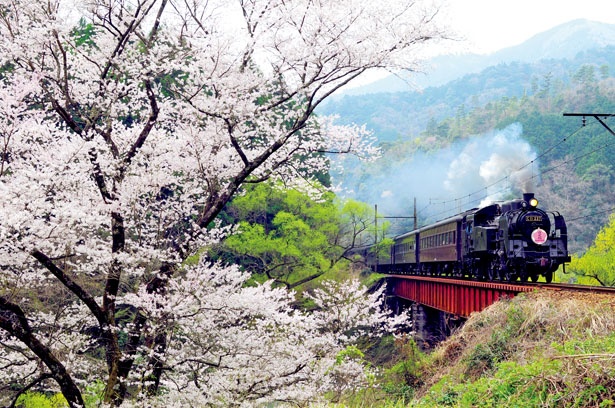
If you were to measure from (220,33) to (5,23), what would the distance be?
3012mm

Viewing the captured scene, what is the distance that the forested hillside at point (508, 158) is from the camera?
60.9m

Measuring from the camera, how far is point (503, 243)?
57.8ft

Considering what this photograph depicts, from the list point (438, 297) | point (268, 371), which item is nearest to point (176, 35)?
point (268, 371)

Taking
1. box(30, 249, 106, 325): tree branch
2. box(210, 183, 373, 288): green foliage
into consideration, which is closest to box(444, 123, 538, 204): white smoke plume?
box(210, 183, 373, 288): green foliage

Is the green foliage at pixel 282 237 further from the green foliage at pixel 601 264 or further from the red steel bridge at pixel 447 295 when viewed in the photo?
the green foliage at pixel 601 264

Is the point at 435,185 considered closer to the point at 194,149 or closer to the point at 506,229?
the point at 506,229

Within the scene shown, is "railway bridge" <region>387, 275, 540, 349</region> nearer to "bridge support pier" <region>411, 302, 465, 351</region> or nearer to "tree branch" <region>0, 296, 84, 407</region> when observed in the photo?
"bridge support pier" <region>411, 302, 465, 351</region>

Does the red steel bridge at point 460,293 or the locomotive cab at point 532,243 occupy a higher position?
the locomotive cab at point 532,243

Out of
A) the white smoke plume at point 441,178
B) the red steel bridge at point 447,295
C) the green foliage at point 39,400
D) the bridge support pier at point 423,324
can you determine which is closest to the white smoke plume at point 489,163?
the white smoke plume at point 441,178

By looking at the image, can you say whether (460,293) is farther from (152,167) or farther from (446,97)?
(446,97)

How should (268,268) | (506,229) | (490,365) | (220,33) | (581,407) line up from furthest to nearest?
(268,268) → (506,229) → (490,365) → (220,33) → (581,407)

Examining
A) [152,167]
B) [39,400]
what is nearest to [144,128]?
[152,167]

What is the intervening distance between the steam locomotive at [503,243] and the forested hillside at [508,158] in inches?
123

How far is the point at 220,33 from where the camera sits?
381 inches
